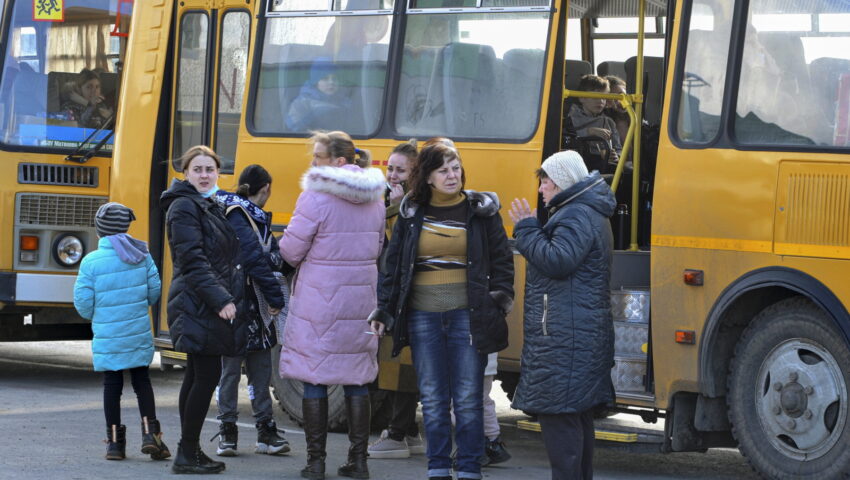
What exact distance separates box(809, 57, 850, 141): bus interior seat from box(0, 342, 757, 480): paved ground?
7.24 feet

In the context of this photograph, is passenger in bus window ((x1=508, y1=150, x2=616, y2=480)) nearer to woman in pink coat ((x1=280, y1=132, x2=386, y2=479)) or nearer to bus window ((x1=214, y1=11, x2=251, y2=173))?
woman in pink coat ((x1=280, y1=132, x2=386, y2=479))

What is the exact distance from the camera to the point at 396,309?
23.5ft

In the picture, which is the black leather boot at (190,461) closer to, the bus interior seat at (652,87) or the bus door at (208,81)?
the bus door at (208,81)

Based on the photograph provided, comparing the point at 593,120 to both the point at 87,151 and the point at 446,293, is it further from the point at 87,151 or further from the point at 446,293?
the point at 87,151

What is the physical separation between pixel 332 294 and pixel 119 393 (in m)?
1.47

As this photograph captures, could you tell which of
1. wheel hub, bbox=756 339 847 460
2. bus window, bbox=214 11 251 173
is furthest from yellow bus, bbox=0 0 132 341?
wheel hub, bbox=756 339 847 460

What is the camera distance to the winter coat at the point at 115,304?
318 inches

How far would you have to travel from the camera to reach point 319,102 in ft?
31.6

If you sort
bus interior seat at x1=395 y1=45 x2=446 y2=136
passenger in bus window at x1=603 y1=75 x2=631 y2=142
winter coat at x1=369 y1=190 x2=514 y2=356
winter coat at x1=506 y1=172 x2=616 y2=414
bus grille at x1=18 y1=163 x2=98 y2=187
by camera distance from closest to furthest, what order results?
winter coat at x1=506 y1=172 x2=616 y2=414
winter coat at x1=369 y1=190 x2=514 y2=356
bus interior seat at x1=395 y1=45 x2=446 y2=136
passenger in bus window at x1=603 y1=75 x2=631 y2=142
bus grille at x1=18 y1=163 x2=98 y2=187

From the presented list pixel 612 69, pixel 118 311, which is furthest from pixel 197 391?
pixel 612 69

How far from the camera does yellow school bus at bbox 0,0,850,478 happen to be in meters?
7.29

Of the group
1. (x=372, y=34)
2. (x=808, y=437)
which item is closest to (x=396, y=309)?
(x=808, y=437)

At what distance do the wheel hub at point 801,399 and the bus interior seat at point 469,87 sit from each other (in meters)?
2.24

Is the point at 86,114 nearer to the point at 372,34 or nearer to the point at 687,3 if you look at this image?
the point at 372,34
